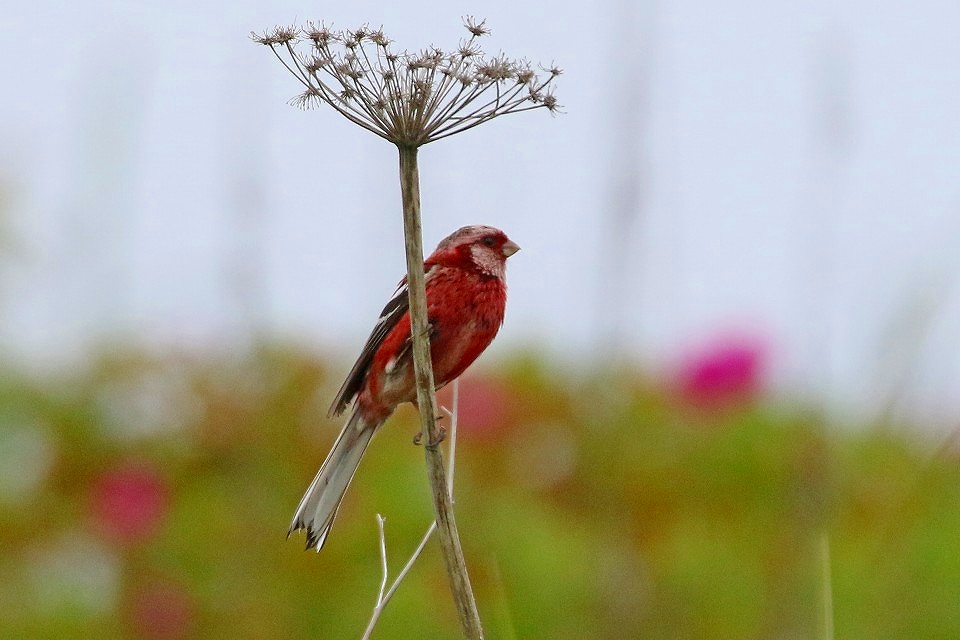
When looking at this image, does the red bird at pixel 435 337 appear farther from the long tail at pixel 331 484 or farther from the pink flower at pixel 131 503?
the pink flower at pixel 131 503

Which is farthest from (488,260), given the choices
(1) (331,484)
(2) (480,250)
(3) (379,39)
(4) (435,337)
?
(3) (379,39)

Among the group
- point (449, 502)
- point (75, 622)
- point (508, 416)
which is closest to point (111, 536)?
point (75, 622)

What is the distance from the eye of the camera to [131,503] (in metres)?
4.89

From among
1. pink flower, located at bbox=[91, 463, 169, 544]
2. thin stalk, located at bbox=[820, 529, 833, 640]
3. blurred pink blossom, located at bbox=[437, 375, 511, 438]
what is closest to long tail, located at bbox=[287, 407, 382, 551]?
thin stalk, located at bbox=[820, 529, 833, 640]

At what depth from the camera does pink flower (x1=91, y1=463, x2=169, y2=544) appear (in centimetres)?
483

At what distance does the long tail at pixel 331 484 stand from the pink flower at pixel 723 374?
77.8 inches

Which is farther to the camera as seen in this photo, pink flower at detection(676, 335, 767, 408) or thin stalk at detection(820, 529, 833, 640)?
pink flower at detection(676, 335, 767, 408)

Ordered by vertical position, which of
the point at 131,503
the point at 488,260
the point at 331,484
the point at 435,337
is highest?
the point at 488,260

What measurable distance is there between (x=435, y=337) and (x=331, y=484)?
493mm

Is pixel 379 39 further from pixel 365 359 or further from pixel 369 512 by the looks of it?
pixel 369 512

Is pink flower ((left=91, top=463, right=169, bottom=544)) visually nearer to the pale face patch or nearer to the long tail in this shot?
the long tail

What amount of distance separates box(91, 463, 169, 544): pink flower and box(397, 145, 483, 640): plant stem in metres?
3.30

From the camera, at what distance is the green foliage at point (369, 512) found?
14.7 ft

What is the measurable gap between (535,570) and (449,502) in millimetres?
3071
